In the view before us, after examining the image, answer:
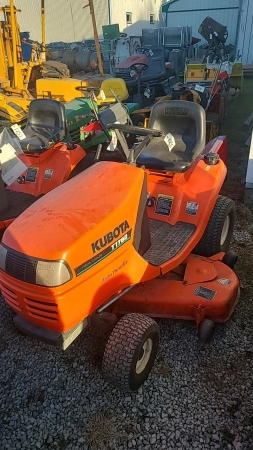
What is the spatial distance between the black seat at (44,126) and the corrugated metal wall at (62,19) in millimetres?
16485

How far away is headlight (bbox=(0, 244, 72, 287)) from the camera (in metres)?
1.60

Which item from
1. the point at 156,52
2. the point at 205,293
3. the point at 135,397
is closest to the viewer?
the point at 135,397

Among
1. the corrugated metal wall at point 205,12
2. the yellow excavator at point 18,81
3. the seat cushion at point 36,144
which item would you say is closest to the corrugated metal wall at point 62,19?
the corrugated metal wall at point 205,12

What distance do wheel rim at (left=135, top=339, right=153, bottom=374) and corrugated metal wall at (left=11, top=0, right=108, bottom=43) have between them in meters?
19.6

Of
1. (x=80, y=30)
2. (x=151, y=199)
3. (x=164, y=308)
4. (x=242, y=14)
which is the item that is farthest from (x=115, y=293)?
(x=80, y=30)

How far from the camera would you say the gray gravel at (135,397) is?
1.76 metres

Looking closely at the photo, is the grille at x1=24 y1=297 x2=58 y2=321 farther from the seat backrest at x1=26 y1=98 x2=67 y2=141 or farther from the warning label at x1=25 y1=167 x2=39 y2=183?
the seat backrest at x1=26 y1=98 x2=67 y2=141

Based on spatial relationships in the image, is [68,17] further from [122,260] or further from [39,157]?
[122,260]

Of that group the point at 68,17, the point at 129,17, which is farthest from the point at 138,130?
the point at 129,17

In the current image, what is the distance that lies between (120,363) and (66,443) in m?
0.44

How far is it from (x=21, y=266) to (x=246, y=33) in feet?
51.8

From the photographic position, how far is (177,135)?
3.15m

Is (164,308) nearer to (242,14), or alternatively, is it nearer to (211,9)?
(242,14)

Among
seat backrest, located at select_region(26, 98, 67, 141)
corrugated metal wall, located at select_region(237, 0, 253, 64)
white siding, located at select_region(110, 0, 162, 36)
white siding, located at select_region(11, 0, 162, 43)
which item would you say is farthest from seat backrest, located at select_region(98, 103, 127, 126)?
white siding, located at select_region(110, 0, 162, 36)
